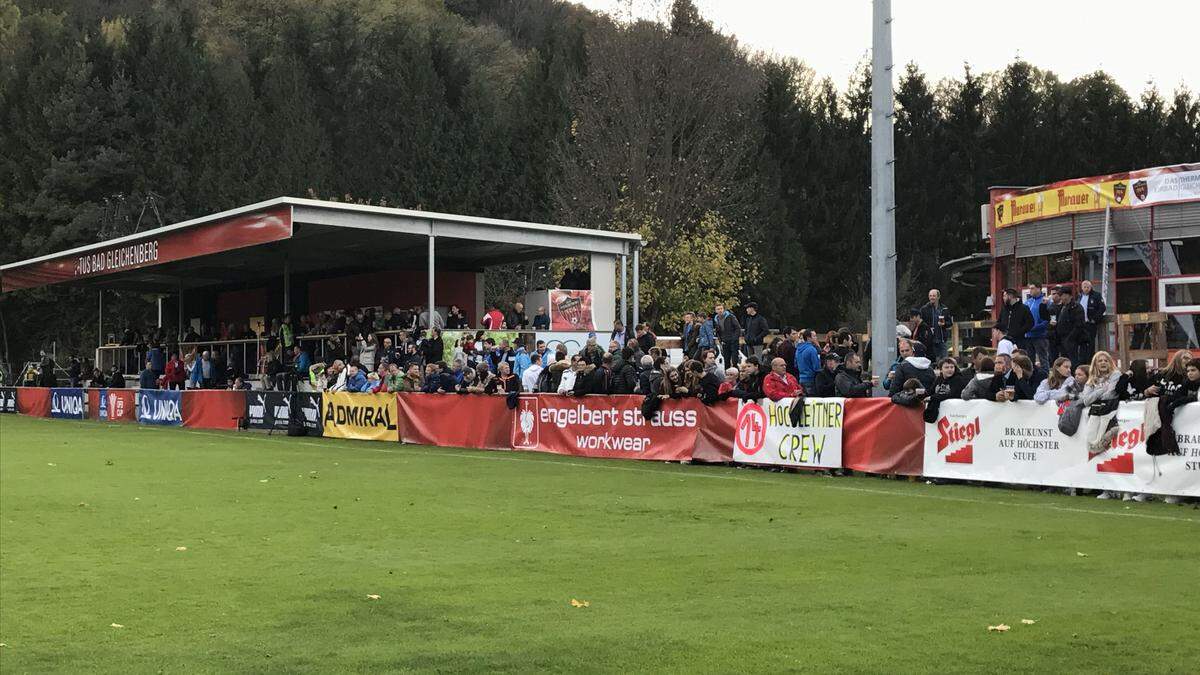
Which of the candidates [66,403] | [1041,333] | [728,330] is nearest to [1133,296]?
[728,330]

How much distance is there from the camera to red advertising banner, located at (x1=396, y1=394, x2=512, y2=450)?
26778mm

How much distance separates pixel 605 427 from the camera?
24.1 metres

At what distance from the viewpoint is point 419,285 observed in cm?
4359

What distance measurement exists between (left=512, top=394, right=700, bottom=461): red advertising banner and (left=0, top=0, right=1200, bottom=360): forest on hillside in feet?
105

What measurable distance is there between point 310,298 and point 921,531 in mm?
37755

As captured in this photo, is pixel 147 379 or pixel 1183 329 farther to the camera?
pixel 147 379

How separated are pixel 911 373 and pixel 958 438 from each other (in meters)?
1.41

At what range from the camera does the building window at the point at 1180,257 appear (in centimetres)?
2920

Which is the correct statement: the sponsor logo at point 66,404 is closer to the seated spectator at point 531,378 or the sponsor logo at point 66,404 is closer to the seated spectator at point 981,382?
the seated spectator at point 531,378

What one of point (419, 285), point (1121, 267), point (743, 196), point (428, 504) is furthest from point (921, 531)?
point (743, 196)

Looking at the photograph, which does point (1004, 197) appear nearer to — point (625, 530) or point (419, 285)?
point (419, 285)

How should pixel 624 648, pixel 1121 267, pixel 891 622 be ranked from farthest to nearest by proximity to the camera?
pixel 1121 267, pixel 891 622, pixel 624 648

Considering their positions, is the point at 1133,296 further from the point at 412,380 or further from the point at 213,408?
the point at 213,408

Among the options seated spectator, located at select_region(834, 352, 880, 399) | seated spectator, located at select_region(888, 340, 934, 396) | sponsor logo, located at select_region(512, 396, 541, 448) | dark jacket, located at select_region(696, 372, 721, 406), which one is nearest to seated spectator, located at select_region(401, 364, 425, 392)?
sponsor logo, located at select_region(512, 396, 541, 448)
